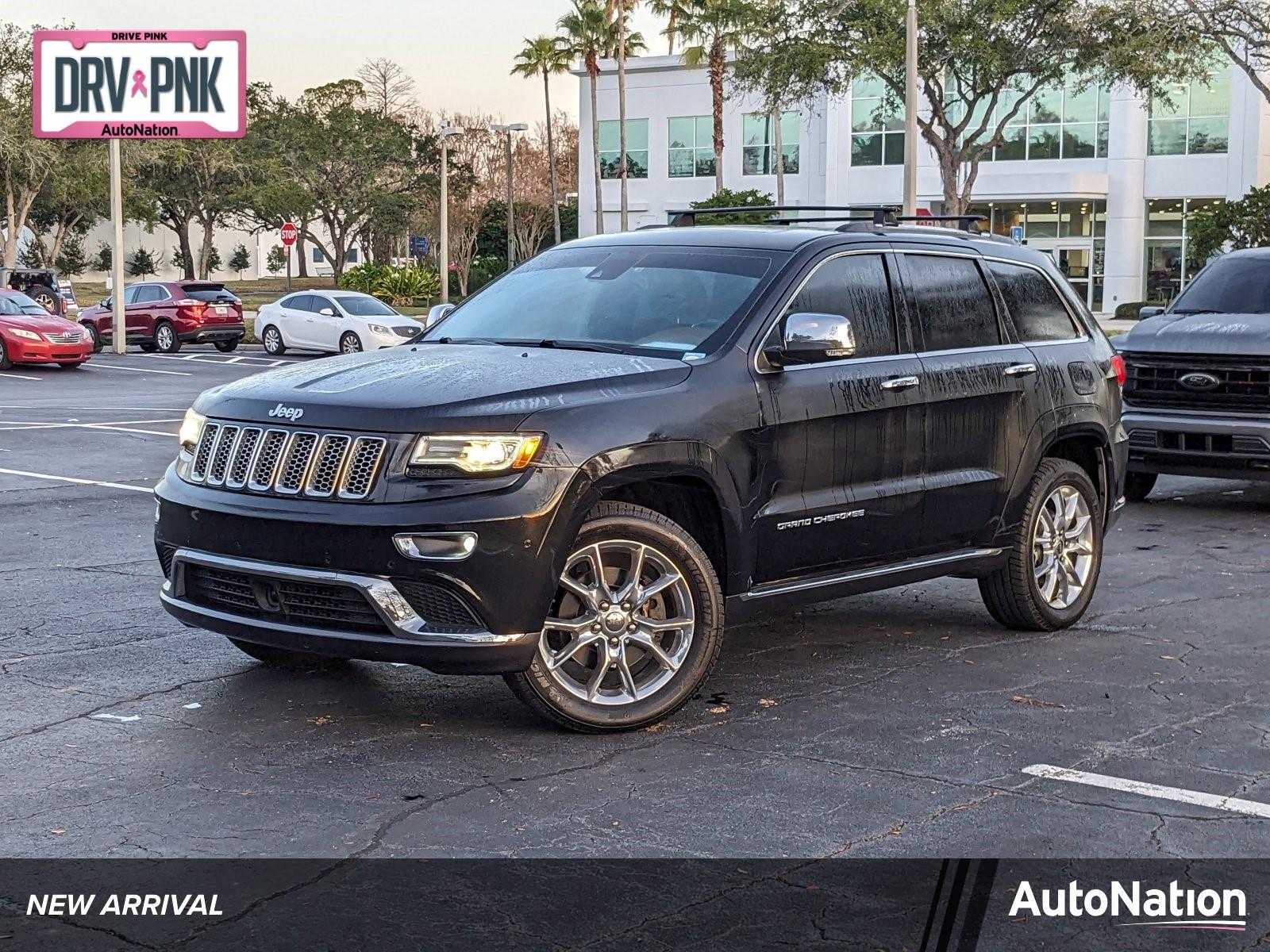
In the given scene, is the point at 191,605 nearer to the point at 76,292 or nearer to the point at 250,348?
the point at 250,348

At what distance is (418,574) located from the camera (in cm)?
555

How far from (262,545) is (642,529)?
1330 millimetres

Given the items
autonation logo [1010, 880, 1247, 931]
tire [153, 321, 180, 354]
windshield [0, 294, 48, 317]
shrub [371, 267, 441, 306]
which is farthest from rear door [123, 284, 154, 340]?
autonation logo [1010, 880, 1247, 931]

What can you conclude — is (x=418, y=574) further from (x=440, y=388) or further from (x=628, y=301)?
(x=628, y=301)

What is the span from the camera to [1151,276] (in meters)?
56.4

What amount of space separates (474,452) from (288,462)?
705 mm

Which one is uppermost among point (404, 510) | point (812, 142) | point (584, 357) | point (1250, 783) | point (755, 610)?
point (812, 142)

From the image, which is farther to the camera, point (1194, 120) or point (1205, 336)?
point (1194, 120)

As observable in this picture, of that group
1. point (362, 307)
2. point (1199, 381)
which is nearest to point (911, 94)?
point (362, 307)

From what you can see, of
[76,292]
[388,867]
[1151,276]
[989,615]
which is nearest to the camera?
[388,867]

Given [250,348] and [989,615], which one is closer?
[989,615]

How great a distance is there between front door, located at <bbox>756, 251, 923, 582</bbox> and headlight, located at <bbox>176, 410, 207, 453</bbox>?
2.12 metres

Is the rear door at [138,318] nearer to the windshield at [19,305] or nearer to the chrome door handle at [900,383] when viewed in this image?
the windshield at [19,305]

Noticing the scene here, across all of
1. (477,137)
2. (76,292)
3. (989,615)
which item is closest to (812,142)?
(477,137)
